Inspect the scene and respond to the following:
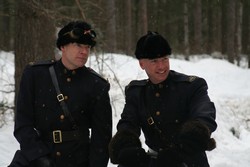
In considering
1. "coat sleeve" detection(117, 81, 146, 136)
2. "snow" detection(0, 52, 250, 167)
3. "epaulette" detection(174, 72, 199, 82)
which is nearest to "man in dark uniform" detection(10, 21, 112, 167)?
"coat sleeve" detection(117, 81, 146, 136)

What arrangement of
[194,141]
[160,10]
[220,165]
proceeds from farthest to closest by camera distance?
[160,10] → [220,165] → [194,141]

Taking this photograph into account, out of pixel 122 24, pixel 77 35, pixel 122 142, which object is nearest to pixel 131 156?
pixel 122 142

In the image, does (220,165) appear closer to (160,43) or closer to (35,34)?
(35,34)

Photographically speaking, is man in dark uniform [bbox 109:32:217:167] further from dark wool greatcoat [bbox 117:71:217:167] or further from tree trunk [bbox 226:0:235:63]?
tree trunk [bbox 226:0:235:63]

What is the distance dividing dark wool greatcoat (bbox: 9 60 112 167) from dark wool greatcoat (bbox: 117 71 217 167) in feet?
0.84

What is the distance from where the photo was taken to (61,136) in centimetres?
348

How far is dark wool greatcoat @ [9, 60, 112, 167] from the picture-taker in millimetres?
3467

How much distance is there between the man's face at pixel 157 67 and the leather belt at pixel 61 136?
776 mm

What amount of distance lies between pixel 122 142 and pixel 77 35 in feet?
3.11

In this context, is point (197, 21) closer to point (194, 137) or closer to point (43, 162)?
point (43, 162)

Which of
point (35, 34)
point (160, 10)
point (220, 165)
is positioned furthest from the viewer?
point (160, 10)

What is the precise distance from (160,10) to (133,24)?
9.39 ft

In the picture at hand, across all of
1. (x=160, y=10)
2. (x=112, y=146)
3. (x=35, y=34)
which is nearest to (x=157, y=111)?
(x=112, y=146)

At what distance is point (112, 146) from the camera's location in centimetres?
328
